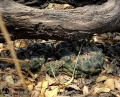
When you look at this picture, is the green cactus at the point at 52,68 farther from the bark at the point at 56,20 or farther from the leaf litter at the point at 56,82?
the bark at the point at 56,20

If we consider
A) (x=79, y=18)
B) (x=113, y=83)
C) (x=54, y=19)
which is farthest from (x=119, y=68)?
(x=54, y=19)

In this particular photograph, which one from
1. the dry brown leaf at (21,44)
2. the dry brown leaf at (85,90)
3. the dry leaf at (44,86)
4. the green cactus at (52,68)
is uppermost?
the dry brown leaf at (21,44)

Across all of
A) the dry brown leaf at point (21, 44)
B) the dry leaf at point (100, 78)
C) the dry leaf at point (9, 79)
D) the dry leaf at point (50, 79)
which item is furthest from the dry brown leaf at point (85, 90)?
the dry brown leaf at point (21, 44)

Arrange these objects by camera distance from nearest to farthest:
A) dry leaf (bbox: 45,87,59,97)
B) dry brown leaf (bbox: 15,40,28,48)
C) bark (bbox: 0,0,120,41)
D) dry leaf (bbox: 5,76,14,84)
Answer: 1. bark (bbox: 0,0,120,41)
2. dry leaf (bbox: 45,87,59,97)
3. dry leaf (bbox: 5,76,14,84)
4. dry brown leaf (bbox: 15,40,28,48)

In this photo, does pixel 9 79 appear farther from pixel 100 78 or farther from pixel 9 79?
pixel 100 78

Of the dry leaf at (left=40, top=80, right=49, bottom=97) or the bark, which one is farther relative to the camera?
the dry leaf at (left=40, top=80, right=49, bottom=97)

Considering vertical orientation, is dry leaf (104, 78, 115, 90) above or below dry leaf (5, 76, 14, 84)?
below

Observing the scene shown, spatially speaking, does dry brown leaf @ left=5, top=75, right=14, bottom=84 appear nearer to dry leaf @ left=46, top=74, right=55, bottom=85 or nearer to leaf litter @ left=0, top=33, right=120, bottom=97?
leaf litter @ left=0, top=33, right=120, bottom=97

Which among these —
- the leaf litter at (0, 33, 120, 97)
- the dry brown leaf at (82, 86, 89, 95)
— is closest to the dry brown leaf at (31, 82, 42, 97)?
the leaf litter at (0, 33, 120, 97)

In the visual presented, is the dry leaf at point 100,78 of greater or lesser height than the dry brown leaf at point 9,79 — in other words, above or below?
below
